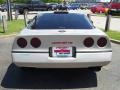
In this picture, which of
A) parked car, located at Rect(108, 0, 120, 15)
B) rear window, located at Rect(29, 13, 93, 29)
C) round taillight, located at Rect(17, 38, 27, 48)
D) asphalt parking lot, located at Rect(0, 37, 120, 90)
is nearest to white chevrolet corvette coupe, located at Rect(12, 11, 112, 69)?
round taillight, located at Rect(17, 38, 27, 48)

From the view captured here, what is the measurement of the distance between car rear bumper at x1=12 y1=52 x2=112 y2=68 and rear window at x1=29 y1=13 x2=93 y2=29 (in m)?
0.98

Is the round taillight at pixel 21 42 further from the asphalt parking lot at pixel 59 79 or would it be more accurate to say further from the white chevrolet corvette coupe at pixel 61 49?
the asphalt parking lot at pixel 59 79

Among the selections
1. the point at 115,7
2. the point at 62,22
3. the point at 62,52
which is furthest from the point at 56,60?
the point at 115,7

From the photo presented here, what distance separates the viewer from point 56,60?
6680 mm

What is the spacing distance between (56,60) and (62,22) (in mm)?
1327

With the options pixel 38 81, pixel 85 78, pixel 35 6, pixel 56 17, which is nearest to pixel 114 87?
pixel 85 78

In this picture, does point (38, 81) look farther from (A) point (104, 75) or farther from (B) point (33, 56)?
(A) point (104, 75)

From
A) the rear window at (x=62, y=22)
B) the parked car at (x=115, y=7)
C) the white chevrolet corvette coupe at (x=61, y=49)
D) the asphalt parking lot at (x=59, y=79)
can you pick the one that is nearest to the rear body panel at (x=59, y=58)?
the white chevrolet corvette coupe at (x=61, y=49)

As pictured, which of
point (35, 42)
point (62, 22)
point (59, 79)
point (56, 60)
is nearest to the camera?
point (56, 60)

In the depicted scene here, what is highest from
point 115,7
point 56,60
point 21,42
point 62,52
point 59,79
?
point 21,42

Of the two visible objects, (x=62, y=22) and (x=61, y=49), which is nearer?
(x=61, y=49)

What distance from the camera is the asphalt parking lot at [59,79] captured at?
6855 millimetres

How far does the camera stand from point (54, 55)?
6719 millimetres

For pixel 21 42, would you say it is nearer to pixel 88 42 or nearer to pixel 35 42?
pixel 35 42
